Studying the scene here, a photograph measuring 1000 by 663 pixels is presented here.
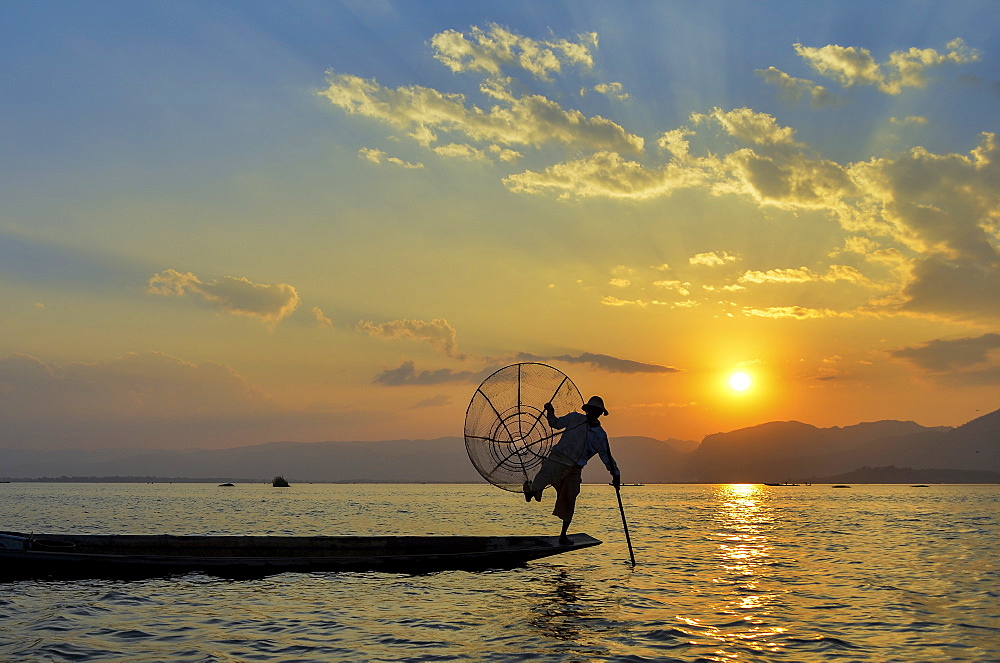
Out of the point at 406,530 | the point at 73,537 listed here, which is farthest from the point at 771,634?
the point at 406,530

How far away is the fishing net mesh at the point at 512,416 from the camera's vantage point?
21.5 meters

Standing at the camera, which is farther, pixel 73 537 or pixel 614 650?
pixel 73 537

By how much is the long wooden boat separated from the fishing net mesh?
3493 millimetres

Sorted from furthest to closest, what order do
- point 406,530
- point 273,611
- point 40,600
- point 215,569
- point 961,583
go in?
point 406,530 → point 961,583 → point 215,569 → point 40,600 → point 273,611

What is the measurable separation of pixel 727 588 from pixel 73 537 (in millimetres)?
20590

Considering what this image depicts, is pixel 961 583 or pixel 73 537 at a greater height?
pixel 73 537

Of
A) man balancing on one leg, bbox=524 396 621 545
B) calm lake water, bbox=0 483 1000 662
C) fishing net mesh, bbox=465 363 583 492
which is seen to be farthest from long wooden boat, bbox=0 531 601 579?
fishing net mesh, bbox=465 363 583 492

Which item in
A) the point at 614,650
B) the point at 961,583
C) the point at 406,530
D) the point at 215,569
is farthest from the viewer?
the point at 406,530

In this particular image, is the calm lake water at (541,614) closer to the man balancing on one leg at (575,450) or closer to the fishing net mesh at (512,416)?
the man balancing on one leg at (575,450)

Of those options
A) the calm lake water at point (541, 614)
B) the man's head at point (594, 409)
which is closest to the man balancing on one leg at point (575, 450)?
the man's head at point (594, 409)

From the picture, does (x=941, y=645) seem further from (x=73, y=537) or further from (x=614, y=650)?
(x=73, y=537)

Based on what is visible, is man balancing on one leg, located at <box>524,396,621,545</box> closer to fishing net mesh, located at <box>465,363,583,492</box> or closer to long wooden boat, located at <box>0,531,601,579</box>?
fishing net mesh, located at <box>465,363,583,492</box>

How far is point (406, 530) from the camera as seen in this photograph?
172ft

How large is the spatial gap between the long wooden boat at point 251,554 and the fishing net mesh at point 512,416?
3.49m
